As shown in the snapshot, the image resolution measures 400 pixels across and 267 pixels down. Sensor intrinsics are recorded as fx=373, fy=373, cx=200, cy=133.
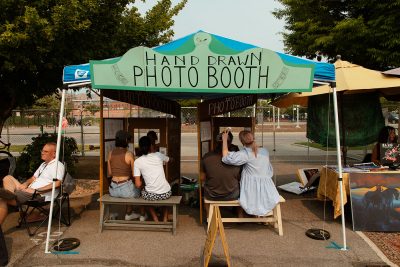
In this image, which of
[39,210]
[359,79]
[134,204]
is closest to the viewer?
[134,204]

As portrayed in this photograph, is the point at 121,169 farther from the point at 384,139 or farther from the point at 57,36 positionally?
the point at 384,139

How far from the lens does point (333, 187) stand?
604cm

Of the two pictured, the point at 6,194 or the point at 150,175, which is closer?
the point at 6,194

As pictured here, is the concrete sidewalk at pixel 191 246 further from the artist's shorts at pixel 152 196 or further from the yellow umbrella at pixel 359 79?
the yellow umbrella at pixel 359 79

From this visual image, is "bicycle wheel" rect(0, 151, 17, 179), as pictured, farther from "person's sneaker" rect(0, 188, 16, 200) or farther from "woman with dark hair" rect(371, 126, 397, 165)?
"woman with dark hair" rect(371, 126, 397, 165)

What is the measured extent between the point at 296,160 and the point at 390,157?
7.70 m

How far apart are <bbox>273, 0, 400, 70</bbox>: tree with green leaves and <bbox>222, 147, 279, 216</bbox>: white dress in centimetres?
593

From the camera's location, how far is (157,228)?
A: 545 cm

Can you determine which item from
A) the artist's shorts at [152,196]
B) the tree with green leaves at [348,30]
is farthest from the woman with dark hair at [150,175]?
the tree with green leaves at [348,30]

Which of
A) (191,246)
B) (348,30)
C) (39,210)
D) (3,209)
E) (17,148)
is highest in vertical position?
(348,30)

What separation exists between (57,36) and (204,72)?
329 centimetres

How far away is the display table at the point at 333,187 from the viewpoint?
18.4ft

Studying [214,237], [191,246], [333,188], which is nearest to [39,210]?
[191,246]

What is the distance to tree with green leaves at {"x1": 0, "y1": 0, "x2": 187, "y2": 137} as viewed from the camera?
6.26 metres
